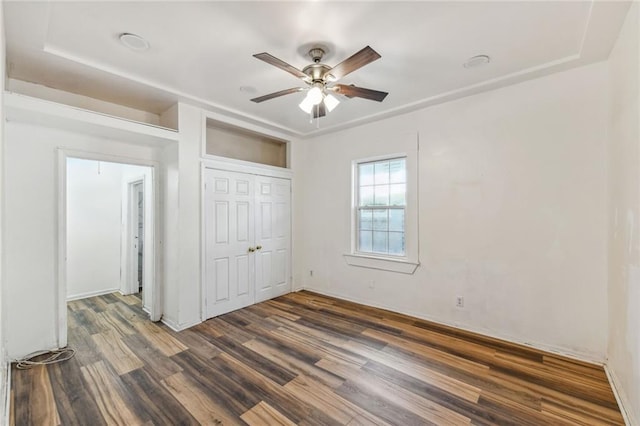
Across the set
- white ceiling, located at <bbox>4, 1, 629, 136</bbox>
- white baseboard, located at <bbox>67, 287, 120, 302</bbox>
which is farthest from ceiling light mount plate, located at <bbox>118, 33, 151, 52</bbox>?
white baseboard, located at <bbox>67, 287, 120, 302</bbox>


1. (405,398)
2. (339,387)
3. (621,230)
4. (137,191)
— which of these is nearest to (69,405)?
(339,387)

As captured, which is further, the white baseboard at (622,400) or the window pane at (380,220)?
the window pane at (380,220)

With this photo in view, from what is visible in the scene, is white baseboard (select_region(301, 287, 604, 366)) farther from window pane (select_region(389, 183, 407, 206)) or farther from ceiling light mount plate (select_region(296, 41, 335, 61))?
ceiling light mount plate (select_region(296, 41, 335, 61))

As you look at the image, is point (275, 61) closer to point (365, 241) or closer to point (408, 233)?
point (408, 233)

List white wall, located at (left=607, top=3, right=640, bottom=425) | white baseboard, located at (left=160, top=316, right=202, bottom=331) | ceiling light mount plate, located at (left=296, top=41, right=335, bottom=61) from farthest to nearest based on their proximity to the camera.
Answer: white baseboard, located at (left=160, top=316, right=202, bottom=331)
ceiling light mount plate, located at (left=296, top=41, right=335, bottom=61)
white wall, located at (left=607, top=3, right=640, bottom=425)

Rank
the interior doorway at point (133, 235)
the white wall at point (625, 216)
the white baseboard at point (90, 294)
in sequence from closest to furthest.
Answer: the white wall at point (625, 216), the white baseboard at point (90, 294), the interior doorway at point (133, 235)

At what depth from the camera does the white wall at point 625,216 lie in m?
1.78

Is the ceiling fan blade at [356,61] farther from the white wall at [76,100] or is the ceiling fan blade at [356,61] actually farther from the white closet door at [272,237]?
the white wall at [76,100]

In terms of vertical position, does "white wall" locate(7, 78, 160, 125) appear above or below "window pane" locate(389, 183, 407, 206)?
above

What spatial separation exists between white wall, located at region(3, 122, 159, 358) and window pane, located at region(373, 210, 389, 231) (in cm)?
380

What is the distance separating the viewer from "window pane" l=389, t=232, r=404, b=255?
12.6ft

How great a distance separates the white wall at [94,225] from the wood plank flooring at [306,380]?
1.69m

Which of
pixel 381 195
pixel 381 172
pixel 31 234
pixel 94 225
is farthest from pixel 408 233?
pixel 94 225

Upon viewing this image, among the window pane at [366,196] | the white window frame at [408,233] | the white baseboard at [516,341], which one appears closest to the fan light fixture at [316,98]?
the white window frame at [408,233]
